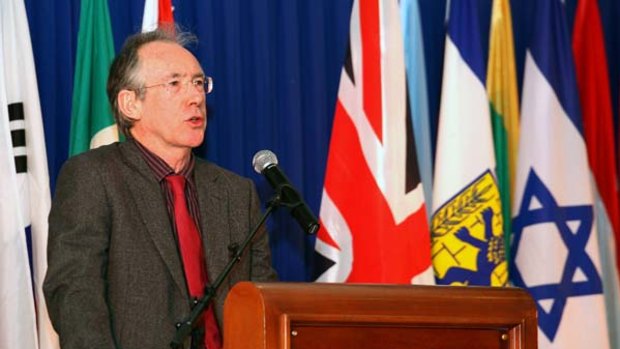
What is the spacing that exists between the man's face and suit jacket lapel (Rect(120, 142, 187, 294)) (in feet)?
0.42

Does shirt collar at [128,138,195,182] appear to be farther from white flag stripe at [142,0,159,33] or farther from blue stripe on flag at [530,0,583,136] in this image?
blue stripe on flag at [530,0,583,136]

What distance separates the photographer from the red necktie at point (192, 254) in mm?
3543

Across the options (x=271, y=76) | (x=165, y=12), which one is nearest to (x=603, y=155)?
(x=271, y=76)

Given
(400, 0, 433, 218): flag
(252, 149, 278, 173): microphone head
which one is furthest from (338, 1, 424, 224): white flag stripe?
(252, 149, 278, 173): microphone head

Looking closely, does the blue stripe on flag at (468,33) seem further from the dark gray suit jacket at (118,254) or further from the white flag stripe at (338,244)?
the dark gray suit jacket at (118,254)

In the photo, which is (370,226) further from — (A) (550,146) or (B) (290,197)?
(B) (290,197)

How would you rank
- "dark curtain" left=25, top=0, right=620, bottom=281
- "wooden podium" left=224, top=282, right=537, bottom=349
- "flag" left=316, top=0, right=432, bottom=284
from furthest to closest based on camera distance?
"dark curtain" left=25, top=0, right=620, bottom=281, "flag" left=316, top=0, right=432, bottom=284, "wooden podium" left=224, top=282, right=537, bottom=349

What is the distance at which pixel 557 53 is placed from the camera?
203 inches

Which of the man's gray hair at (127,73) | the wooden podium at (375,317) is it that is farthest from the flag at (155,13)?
the wooden podium at (375,317)

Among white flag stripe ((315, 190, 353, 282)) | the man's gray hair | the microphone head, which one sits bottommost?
white flag stripe ((315, 190, 353, 282))

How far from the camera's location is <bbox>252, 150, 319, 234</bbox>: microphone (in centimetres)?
313

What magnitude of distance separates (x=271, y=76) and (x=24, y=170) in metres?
1.24

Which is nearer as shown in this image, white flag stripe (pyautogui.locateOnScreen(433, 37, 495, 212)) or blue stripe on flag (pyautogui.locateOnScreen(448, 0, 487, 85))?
white flag stripe (pyautogui.locateOnScreen(433, 37, 495, 212))

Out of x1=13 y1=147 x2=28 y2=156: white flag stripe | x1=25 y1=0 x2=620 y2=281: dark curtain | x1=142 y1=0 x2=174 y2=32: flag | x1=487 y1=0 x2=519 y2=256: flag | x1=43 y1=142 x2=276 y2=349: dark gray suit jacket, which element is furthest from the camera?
x1=487 y1=0 x2=519 y2=256: flag
